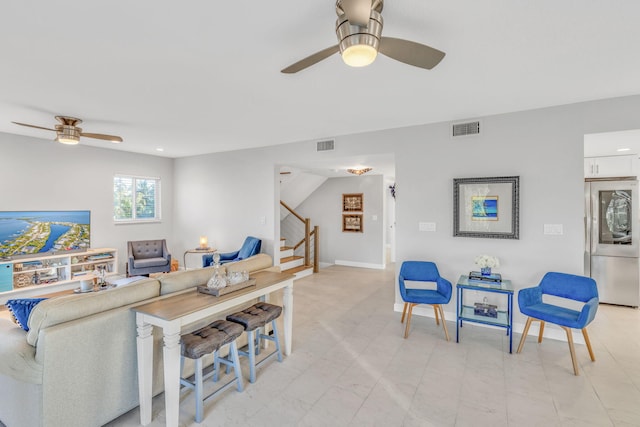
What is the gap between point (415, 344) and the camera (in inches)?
132

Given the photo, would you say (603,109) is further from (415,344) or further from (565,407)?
(415,344)

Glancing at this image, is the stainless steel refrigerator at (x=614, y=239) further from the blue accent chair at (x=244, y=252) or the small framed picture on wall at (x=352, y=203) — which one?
the blue accent chair at (x=244, y=252)

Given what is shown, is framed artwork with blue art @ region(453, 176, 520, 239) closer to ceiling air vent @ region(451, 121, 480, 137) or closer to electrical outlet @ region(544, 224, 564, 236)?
electrical outlet @ region(544, 224, 564, 236)

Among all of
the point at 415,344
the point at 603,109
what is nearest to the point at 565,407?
the point at 415,344

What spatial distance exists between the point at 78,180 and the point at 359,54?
623 cm

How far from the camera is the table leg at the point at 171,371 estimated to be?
1.98 meters

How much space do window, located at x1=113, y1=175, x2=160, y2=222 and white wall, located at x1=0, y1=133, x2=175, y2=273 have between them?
0.13m

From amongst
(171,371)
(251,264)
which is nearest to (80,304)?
(171,371)

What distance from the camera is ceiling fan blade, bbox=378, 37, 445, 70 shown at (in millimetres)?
1656

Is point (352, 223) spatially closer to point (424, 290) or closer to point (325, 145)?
point (325, 145)

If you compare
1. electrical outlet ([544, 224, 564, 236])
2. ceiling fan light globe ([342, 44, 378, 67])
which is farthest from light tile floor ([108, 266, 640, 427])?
ceiling fan light globe ([342, 44, 378, 67])

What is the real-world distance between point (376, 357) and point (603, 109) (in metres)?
3.47

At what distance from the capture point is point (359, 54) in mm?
1526

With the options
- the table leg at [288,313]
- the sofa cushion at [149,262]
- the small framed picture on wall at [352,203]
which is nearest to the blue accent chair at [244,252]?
the sofa cushion at [149,262]
